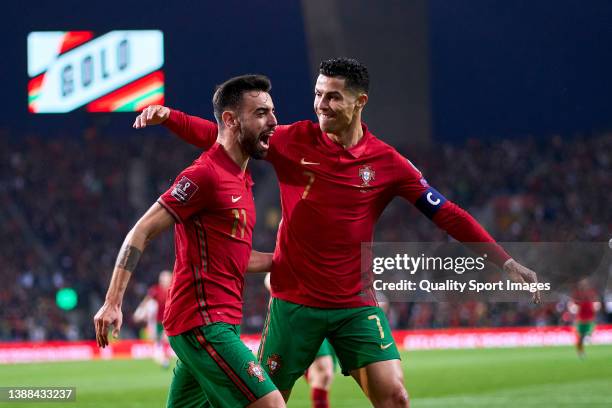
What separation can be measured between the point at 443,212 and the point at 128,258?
193 centimetres

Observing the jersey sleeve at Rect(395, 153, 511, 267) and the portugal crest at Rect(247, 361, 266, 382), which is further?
the jersey sleeve at Rect(395, 153, 511, 267)

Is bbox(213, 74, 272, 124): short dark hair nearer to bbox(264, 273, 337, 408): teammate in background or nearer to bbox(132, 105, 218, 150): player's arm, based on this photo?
bbox(132, 105, 218, 150): player's arm

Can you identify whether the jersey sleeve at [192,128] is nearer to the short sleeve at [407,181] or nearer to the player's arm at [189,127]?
the player's arm at [189,127]

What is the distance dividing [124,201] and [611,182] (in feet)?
48.2

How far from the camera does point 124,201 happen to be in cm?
3119

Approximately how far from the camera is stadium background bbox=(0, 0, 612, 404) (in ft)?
78.5

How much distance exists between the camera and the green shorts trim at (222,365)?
4.86 metres

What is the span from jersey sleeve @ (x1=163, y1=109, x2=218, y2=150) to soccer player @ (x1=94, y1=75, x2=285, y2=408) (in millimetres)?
646

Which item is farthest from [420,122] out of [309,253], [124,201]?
[309,253]

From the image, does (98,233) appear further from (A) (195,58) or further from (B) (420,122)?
(B) (420,122)

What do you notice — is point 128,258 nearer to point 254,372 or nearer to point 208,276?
point 208,276

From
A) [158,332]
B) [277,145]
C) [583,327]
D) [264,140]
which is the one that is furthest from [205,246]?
[583,327]

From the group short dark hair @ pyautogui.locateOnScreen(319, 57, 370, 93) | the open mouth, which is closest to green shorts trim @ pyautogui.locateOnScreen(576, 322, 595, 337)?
short dark hair @ pyautogui.locateOnScreen(319, 57, 370, 93)

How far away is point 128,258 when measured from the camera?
4.82 m
